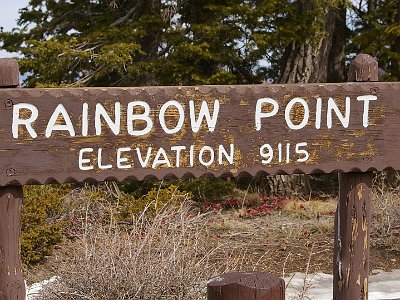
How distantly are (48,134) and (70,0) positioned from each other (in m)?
12.2

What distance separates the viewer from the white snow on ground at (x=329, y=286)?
5720mm

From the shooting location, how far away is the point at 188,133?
3.44 meters

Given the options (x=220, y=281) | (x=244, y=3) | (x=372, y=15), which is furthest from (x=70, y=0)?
(x=220, y=281)

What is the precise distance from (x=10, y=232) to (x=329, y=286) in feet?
11.7

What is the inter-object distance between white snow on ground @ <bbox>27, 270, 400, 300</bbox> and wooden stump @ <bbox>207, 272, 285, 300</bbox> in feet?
8.72

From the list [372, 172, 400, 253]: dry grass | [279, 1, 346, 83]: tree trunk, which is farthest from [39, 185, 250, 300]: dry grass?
[279, 1, 346, 83]: tree trunk

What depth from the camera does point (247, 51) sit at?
12.9 meters

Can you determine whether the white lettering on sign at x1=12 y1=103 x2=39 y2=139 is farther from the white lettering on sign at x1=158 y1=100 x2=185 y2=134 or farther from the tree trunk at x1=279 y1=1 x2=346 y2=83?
the tree trunk at x1=279 y1=1 x2=346 y2=83

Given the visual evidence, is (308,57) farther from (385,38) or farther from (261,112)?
(261,112)

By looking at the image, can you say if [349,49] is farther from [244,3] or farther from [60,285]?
[60,285]

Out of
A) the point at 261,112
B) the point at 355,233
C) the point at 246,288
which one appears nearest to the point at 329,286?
the point at 355,233

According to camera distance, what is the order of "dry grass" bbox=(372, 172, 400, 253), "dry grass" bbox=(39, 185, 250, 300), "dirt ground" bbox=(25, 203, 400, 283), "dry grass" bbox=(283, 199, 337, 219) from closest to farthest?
"dry grass" bbox=(39, 185, 250, 300) → "dirt ground" bbox=(25, 203, 400, 283) → "dry grass" bbox=(372, 172, 400, 253) → "dry grass" bbox=(283, 199, 337, 219)

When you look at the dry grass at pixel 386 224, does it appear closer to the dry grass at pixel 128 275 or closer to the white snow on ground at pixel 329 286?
the white snow on ground at pixel 329 286

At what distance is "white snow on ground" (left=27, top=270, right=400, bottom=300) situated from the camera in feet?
18.5
